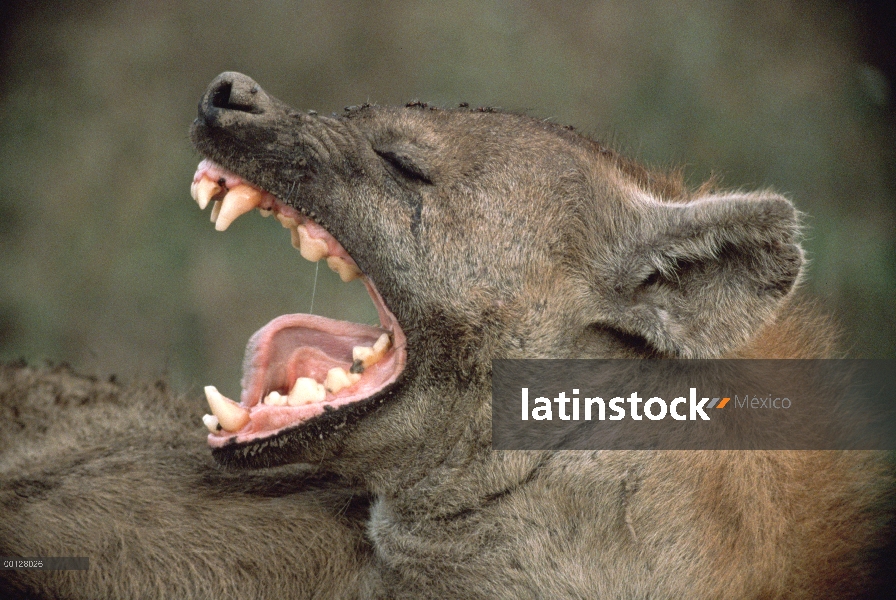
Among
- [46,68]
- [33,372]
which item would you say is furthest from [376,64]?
[33,372]

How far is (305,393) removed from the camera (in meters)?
3.13

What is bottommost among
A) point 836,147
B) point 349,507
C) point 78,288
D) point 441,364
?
point 349,507

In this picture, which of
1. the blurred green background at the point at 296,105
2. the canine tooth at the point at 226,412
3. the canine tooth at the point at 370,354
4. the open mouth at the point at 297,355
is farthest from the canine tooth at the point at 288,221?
the blurred green background at the point at 296,105

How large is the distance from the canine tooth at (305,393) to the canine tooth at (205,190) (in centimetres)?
68

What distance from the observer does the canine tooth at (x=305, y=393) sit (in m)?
3.12

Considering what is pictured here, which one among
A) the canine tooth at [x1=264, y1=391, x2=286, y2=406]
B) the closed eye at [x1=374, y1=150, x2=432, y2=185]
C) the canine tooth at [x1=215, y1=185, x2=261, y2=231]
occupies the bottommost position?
the canine tooth at [x1=264, y1=391, x2=286, y2=406]

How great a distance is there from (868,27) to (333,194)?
179 inches

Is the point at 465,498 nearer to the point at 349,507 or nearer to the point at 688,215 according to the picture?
the point at 349,507

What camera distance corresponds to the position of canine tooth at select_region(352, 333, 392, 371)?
3141mm

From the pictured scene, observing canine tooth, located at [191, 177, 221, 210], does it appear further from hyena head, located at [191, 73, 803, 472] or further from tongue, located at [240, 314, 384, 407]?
tongue, located at [240, 314, 384, 407]

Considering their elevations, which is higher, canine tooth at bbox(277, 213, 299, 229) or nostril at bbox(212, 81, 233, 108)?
nostril at bbox(212, 81, 233, 108)

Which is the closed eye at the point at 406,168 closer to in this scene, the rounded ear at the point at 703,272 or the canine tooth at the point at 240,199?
the canine tooth at the point at 240,199

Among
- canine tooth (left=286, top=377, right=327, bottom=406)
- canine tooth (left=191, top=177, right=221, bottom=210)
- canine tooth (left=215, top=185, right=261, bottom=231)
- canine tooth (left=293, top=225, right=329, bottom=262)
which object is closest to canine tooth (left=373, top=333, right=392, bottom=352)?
canine tooth (left=286, top=377, right=327, bottom=406)

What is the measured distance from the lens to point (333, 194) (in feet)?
10.6
